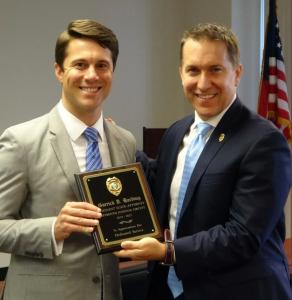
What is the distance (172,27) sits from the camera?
5.12 m

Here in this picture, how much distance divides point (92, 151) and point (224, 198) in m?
0.51

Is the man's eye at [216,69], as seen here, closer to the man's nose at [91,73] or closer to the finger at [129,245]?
the man's nose at [91,73]

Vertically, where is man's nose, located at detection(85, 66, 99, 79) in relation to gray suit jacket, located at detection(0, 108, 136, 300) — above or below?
above

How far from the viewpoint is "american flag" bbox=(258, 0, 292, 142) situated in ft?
14.2

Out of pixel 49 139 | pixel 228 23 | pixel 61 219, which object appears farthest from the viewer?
pixel 228 23

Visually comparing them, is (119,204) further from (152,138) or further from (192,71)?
(152,138)

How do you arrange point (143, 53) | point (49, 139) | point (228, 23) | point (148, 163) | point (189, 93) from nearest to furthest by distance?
point (49, 139) → point (189, 93) → point (148, 163) → point (228, 23) → point (143, 53)

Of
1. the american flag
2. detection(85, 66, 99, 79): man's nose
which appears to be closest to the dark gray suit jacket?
detection(85, 66, 99, 79): man's nose

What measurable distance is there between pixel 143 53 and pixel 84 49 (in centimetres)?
329

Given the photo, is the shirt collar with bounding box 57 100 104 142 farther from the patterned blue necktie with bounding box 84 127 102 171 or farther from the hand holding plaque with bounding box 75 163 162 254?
the hand holding plaque with bounding box 75 163 162 254

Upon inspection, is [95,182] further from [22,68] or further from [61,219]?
[22,68]

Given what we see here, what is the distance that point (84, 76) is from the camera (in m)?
1.74

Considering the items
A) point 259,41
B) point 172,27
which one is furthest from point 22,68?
point 259,41

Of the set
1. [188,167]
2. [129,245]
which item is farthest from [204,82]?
[129,245]
